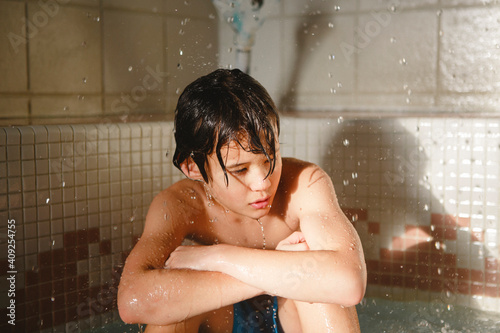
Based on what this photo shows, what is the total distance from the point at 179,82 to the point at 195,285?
49.8 inches

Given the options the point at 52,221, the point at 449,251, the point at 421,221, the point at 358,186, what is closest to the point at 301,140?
the point at 358,186

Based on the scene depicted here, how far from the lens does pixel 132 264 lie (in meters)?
0.93

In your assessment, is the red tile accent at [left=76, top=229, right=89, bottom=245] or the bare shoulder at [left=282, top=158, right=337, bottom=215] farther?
the red tile accent at [left=76, top=229, right=89, bottom=245]

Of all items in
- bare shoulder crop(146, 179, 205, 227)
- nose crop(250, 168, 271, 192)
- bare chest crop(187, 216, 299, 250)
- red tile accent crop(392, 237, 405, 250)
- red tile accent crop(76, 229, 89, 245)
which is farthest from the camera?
red tile accent crop(392, 237, 405, 250)

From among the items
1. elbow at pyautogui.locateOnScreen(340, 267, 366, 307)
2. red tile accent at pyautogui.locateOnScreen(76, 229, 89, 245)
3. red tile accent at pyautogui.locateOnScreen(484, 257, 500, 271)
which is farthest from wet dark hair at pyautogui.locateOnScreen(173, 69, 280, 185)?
red tile accent at pyautogui.locateOnScreen(484, 257, 500, 271)

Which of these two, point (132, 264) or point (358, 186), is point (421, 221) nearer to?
point (358, 186)

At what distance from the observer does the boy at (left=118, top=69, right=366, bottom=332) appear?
2.87 feet

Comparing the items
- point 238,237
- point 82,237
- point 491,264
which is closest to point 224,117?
point 238,237

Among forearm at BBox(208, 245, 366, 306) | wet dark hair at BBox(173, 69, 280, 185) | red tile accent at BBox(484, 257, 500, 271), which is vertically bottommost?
red tile accent at BBox(484, 257, 500, 271)

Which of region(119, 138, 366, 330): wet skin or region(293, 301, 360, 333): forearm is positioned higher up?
region(119, 138, 366, 330): wet skin

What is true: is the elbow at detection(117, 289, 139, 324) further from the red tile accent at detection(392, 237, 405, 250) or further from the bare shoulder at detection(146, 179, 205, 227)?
the red tile accent at detection(392, 237, 405, 250)

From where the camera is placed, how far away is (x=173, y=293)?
87 cm

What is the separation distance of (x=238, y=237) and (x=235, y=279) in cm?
31

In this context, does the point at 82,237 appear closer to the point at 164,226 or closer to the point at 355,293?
the point at 164,226
